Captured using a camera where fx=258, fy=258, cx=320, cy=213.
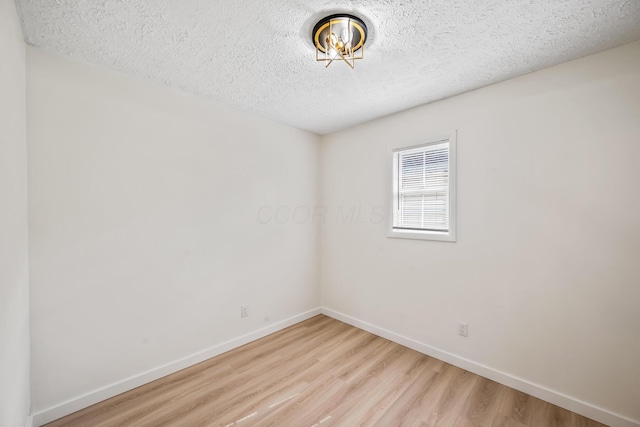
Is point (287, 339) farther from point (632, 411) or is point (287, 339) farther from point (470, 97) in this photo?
point (470, 97)

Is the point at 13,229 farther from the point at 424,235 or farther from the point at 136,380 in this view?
the point at 424,235

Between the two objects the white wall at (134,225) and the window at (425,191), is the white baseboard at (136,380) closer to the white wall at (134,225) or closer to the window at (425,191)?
the white wall at (134,225)

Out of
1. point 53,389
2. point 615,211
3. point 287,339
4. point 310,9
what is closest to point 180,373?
point 53,389

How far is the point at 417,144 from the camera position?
2762 millimetres

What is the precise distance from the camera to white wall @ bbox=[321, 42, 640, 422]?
5.72 ft

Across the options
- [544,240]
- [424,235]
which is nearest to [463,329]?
[424,235]

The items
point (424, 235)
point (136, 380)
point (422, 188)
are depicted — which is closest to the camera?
point (136, 380)

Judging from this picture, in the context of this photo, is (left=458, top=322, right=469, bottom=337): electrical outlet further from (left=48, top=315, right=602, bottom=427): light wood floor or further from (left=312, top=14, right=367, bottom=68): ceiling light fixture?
(left=312, top=14, right=367, bottom=68): ceiling light fixture

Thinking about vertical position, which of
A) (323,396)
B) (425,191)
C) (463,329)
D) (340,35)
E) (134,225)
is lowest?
(323,396)

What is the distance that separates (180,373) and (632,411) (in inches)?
134

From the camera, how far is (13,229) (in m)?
1.33

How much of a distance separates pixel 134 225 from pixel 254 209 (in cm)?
116

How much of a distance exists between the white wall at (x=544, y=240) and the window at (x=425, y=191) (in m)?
0.10

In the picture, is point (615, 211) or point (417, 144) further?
point (417, 144)
